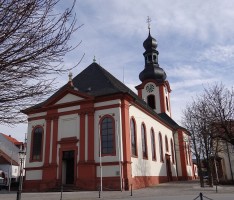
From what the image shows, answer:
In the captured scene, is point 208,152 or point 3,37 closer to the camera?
point 3,37

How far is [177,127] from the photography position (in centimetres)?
4597

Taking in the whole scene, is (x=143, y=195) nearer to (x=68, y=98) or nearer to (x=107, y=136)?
(x=107, y=136)

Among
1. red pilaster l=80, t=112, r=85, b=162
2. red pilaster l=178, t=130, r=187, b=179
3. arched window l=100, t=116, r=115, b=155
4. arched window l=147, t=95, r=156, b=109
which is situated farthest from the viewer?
arched window l=147, t=95, r=156, b=109

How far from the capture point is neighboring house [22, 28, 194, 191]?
25438 mm

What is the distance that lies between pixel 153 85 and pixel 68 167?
2460 centimetres

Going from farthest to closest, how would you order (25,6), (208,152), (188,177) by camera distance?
(188,177)
(208,152)
(25,6)

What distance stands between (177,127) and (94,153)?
2299 centimetres

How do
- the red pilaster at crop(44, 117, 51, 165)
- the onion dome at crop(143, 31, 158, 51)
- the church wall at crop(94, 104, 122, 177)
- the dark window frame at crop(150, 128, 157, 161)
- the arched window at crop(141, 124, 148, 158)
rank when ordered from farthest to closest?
the onion dome at crop(143, 31, 158, 51) → the dark window frame at crop(150, 128, 157, 161) → the arched window at crop(141, 124, 148, 158) → the red pilaster at crop(44, 117, 51, 165) → the church wall at crop(94, 104, 122, 177)

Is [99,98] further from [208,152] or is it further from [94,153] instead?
[208,152]

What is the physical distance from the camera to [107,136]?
2658cm

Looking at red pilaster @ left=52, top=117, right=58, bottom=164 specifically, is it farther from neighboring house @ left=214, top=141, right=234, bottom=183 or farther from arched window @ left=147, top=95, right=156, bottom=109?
neighboring house @ left=214, top=141, right=234, bottom=183

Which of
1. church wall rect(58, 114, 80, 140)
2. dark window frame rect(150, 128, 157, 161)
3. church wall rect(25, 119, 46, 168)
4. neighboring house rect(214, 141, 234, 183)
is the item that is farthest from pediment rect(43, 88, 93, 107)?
neighboring house rect(214, 141, 234, 183)

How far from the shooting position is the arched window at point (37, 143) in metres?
29.2

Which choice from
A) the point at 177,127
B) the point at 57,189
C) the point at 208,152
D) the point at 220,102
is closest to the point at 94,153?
the point at 57,189
